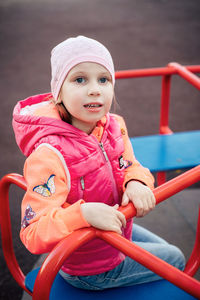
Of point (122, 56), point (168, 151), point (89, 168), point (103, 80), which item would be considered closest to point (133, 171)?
point (89, 168)

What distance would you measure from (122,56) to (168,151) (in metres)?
3.11

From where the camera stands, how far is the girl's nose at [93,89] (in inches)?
38.9

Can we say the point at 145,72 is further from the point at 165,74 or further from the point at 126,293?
the point at 126,293

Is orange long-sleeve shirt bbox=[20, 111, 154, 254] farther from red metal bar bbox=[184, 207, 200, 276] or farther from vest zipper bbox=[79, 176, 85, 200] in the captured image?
red metal bar bbox=[184, 207, 200, 276]

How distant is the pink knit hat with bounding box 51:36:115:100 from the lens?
1007mm

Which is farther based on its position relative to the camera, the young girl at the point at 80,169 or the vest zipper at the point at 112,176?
the vest zipper at the point at 112,176

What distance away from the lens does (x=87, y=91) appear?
1.00 m

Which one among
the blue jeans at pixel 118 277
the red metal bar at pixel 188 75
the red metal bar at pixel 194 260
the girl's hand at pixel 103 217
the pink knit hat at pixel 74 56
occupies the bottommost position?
the red metal bar at pixel 194 260

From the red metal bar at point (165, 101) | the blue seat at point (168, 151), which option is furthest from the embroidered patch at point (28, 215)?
the red metal bar at point (165, 101)

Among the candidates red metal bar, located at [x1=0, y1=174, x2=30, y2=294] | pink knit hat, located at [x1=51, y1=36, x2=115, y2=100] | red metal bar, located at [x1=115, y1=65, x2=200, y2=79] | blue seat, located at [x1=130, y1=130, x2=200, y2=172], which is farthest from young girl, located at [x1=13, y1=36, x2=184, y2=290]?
red metal bar, located at [x1=115, y1=65, x2=200, y2=79]

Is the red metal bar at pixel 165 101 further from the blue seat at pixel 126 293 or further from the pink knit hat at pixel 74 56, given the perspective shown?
the blue seat at pixel 126 293

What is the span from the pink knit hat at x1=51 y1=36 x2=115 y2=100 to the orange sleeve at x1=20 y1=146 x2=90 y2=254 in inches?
8.4

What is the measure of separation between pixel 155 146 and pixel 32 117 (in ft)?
3.31

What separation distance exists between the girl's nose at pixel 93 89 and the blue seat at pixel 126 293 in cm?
60
